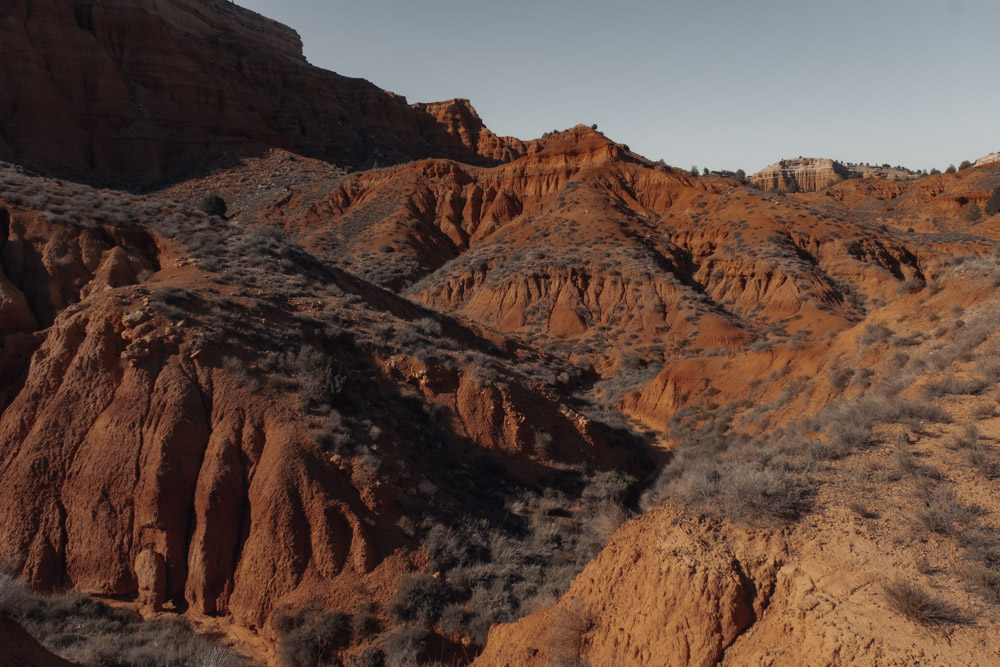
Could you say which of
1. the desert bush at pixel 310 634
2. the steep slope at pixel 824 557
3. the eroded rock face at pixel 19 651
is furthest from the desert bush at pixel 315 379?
the eroded rock face at pixel 19 651

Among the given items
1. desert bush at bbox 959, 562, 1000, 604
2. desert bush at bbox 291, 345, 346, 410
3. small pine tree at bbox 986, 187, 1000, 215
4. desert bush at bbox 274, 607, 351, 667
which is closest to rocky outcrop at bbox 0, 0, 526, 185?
desert bush at bbox 291, 345, 346, 410

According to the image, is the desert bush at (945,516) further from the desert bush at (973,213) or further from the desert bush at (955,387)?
the desert bush at (973,213)

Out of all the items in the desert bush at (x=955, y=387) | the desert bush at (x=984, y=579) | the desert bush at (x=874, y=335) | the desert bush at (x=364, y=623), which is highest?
the desert bush at (x=874, y=335)

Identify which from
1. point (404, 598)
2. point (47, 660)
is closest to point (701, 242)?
point (404, 598)

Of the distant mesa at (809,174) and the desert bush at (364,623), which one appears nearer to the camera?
the desert bush at (364,623)

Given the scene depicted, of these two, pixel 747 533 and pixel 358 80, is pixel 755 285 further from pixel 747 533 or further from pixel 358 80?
pixel 358 80
